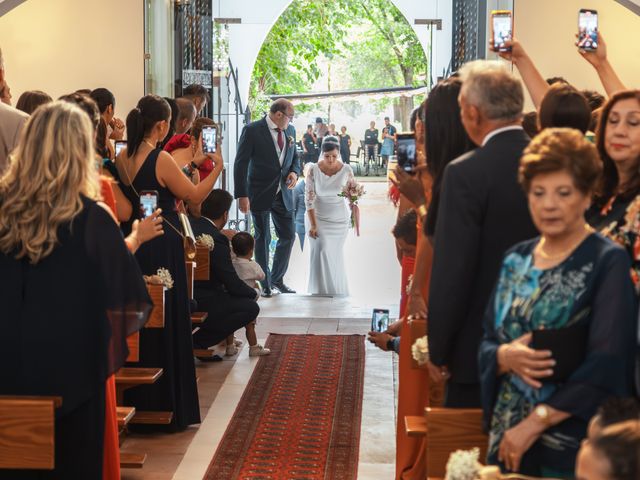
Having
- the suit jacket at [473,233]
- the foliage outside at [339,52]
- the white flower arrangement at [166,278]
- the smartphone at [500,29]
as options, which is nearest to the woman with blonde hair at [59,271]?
the suit jacket at [473,233]

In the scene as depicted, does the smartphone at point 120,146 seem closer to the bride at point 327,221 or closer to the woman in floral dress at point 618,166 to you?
the woman in floral dress at point 618,166

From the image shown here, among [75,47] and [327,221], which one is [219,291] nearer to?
[75,47]

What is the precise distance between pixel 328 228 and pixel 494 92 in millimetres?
8100

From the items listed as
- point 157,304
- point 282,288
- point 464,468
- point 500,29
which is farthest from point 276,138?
point 464,468

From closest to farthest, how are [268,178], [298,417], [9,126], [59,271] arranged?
[59,271], [9,126], [298,417], [268,178]

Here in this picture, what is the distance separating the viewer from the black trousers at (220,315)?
25.4ft

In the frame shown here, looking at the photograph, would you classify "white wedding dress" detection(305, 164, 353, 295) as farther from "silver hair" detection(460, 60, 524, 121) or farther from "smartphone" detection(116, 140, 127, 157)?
"silver hair" detection(460, 60, 524, 121)

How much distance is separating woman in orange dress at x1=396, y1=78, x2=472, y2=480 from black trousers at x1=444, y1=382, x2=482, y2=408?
0.08m

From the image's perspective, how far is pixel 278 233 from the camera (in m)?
11.7

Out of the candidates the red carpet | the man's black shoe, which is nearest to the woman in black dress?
the red carpet

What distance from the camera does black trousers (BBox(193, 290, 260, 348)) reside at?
7.75 m

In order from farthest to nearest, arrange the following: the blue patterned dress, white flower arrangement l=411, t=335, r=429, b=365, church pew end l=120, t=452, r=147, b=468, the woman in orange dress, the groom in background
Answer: the groom in background
church pew end l=120, t=452, r=147, b=468
white flower arrangement l=411, t=335, r=429, b=365
the woman in orange dress
the blue patterned dress

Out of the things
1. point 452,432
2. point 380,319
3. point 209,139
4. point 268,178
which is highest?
point 209,139

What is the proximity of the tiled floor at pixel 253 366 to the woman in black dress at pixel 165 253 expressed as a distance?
0.20 m
